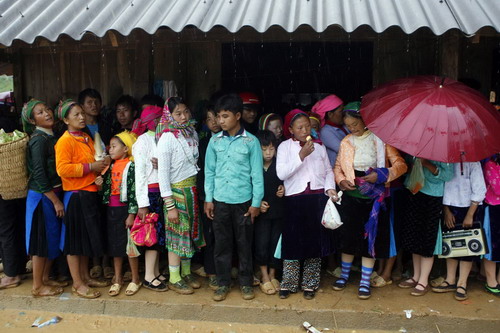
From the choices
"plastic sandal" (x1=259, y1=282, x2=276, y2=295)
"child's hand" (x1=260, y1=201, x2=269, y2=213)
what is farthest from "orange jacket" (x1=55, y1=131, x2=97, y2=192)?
"plastic sandal" (x1=259, y1=282, x2=276, y2=295)

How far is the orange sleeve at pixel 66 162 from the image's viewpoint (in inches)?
163

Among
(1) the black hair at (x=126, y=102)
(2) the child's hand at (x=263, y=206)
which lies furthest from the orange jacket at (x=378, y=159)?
(1) the black hair at (x=126, y=102)

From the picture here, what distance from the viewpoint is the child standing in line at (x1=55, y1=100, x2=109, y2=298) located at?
4.25 m

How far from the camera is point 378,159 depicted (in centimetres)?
414

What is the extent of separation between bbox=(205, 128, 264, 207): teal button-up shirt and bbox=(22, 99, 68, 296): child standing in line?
5.27 feet

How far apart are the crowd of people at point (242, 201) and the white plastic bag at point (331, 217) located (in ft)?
0.66

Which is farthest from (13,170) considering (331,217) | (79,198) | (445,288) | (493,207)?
(493,207)

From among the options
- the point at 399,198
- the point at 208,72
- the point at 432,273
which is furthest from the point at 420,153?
the point at 208,72

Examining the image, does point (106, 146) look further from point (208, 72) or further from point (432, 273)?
point (432, 273)

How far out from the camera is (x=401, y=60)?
5723 millimetres

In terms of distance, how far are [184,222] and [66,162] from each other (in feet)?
4.07

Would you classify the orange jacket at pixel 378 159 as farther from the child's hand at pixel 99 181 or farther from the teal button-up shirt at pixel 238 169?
the child's hand at pixel 99 181

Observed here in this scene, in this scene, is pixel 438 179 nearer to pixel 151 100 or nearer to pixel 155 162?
pixel 155 162

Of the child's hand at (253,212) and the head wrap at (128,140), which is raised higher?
the head wrap at (128,140)
